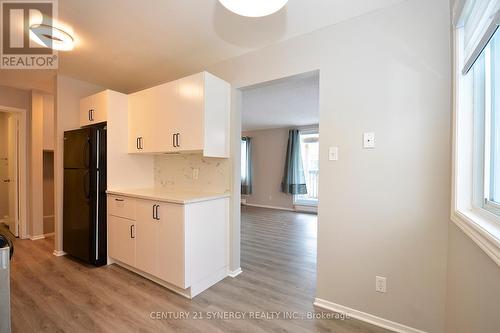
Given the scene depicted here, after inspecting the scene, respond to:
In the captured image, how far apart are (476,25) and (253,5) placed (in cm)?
114

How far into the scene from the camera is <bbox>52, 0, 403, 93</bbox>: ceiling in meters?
1.75

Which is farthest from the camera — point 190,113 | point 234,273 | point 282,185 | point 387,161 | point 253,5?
point 282,185

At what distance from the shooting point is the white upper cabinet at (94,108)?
2.75 meters

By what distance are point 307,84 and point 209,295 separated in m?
2.94

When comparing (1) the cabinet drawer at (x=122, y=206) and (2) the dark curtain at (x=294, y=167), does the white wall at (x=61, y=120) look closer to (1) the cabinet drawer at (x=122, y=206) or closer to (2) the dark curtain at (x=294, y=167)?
(1) the cabinet drawer at (x=122, y=206)

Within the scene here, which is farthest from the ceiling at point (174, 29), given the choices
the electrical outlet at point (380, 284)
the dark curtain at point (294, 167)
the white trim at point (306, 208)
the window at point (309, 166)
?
the white trim at point (306, 208)

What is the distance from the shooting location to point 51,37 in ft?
6.98

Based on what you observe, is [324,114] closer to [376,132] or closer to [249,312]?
[376,132]

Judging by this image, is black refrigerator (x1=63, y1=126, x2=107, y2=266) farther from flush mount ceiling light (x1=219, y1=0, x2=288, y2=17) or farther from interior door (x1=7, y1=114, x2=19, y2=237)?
flush mount ceiling light (x1=219, y1=0, x2=288, y2=17)

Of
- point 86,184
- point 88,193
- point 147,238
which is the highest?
point 86,184

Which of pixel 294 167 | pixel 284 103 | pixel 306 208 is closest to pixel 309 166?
pixel 294 167

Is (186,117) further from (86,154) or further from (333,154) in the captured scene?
(333,154)

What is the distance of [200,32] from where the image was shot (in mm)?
2102

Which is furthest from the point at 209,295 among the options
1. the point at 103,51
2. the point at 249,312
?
the point at 103,51
